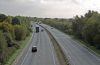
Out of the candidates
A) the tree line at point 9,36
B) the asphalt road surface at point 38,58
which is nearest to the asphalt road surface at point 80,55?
the asphalt road surface at point 38,58

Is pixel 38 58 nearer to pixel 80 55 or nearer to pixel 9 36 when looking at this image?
pixel 80 55

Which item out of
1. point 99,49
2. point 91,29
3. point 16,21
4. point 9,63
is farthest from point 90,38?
point 16,21

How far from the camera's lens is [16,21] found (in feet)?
404

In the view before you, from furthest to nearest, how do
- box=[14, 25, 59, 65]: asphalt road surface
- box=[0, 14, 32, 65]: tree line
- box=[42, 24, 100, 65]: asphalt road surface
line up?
box=[0, 14, 32, 65]: tree line < box=[14, 25, 59, 65]: asphalt road surface < box=[42, 24, 100, 65]: asphalt road surface

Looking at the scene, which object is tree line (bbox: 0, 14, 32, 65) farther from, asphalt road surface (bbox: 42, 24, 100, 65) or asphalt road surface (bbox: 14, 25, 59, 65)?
asphalt road surface (bbox: 42, 24, 100, 65)

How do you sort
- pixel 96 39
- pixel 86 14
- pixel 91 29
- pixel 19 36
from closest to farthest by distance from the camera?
pixel 96 39
pixel 91 29
pixel 19 36
pixel 86 14

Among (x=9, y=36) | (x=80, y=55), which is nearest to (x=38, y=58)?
(x=80, y=55)

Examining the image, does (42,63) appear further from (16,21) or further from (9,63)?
(16,21)

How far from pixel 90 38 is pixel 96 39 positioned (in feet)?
25.1

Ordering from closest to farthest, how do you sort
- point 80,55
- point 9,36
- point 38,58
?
point 38,58 < point 80,55 < point 9,36

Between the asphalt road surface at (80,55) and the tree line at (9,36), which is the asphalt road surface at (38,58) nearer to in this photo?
the tree line at (9,36)

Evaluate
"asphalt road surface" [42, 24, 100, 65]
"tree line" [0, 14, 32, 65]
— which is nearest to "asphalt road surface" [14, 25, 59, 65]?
"tree line" [0, 14, 32, 65]

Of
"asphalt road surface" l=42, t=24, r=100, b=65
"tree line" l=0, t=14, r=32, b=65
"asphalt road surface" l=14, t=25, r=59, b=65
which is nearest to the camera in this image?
"asphalt road surface" l=42, t=24, r=100, b=65

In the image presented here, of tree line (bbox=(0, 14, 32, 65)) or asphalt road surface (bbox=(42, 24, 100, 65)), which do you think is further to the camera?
tree line (bbox=(0, 14, 32, 65))
